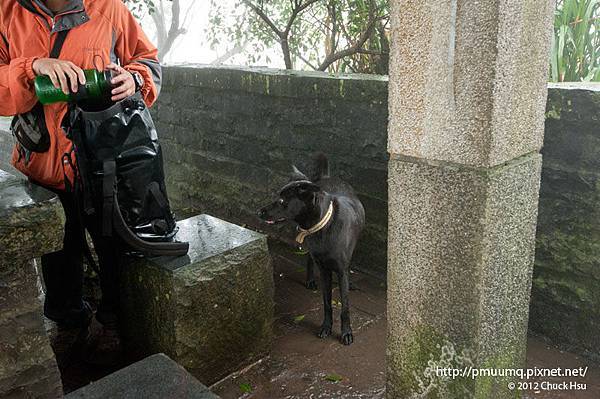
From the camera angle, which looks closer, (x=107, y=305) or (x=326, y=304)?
(x=107, y=305)

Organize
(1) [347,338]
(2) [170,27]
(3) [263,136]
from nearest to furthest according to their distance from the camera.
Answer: (1) [347,338], (3) [263,136], (2) [170,27]

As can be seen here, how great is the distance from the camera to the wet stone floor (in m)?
2.67

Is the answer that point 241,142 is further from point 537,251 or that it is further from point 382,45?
point 537,251

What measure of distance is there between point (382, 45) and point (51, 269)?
3.44 metres

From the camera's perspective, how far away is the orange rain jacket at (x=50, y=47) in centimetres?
212

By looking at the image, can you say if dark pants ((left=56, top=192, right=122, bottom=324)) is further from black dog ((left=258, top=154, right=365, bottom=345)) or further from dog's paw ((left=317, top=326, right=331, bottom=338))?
dog's paw ((left=317, top=326, right=331, bottom=338))

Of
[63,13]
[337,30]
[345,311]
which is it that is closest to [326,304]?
[345,311]

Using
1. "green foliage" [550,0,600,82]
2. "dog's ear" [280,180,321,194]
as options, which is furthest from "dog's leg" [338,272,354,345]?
"green foliage" [550,0,600,82]

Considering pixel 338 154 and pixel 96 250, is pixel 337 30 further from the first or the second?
pixel 96 250

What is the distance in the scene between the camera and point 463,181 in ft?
5.91

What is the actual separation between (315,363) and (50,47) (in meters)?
2.08

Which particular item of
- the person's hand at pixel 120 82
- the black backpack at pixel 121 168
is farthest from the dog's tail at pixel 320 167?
the person's hand at pixel 120 82

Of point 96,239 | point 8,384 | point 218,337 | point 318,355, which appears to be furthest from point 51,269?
point 318,355

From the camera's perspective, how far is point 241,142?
4.70m
